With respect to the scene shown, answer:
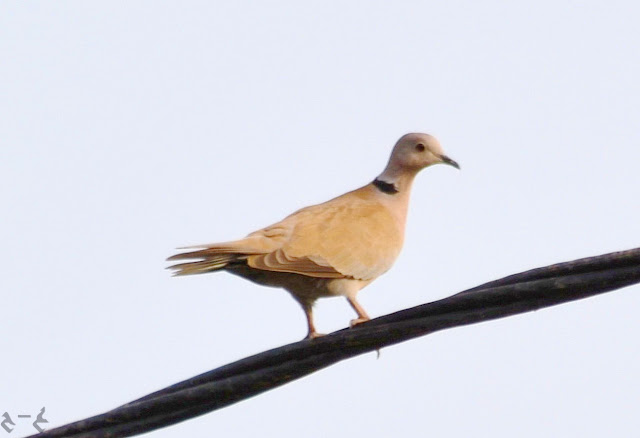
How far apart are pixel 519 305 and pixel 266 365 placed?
2.80 ft

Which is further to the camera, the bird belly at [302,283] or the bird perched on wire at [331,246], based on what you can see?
the bird belly at [302,283]

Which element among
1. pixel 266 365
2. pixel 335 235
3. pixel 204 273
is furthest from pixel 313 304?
pixel 266 365

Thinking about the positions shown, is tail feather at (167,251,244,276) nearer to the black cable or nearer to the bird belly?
the bird belly

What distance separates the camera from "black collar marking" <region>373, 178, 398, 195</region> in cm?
830

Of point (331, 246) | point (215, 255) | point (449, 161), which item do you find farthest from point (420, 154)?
point (215, 255)

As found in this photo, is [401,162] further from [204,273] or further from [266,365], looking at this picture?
[266,365]

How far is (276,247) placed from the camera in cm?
670

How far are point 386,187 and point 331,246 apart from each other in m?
1.39

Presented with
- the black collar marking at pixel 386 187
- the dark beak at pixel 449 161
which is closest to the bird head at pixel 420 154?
the dark beak at pixel 449 161

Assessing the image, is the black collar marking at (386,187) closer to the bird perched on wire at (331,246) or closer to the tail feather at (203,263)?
the bird perched on wire at (331,246)

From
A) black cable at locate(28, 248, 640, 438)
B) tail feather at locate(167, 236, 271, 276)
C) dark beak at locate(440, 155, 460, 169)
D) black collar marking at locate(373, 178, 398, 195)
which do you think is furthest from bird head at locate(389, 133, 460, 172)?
black cable at locate(28, 248, 640, 438)

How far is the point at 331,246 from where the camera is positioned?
7.08 m

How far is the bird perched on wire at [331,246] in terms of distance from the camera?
6.49 metres

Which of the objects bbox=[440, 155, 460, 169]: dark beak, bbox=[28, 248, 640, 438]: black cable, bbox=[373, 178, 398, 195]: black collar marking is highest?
bbox=[440, 155, 460, 169]: dark beak
